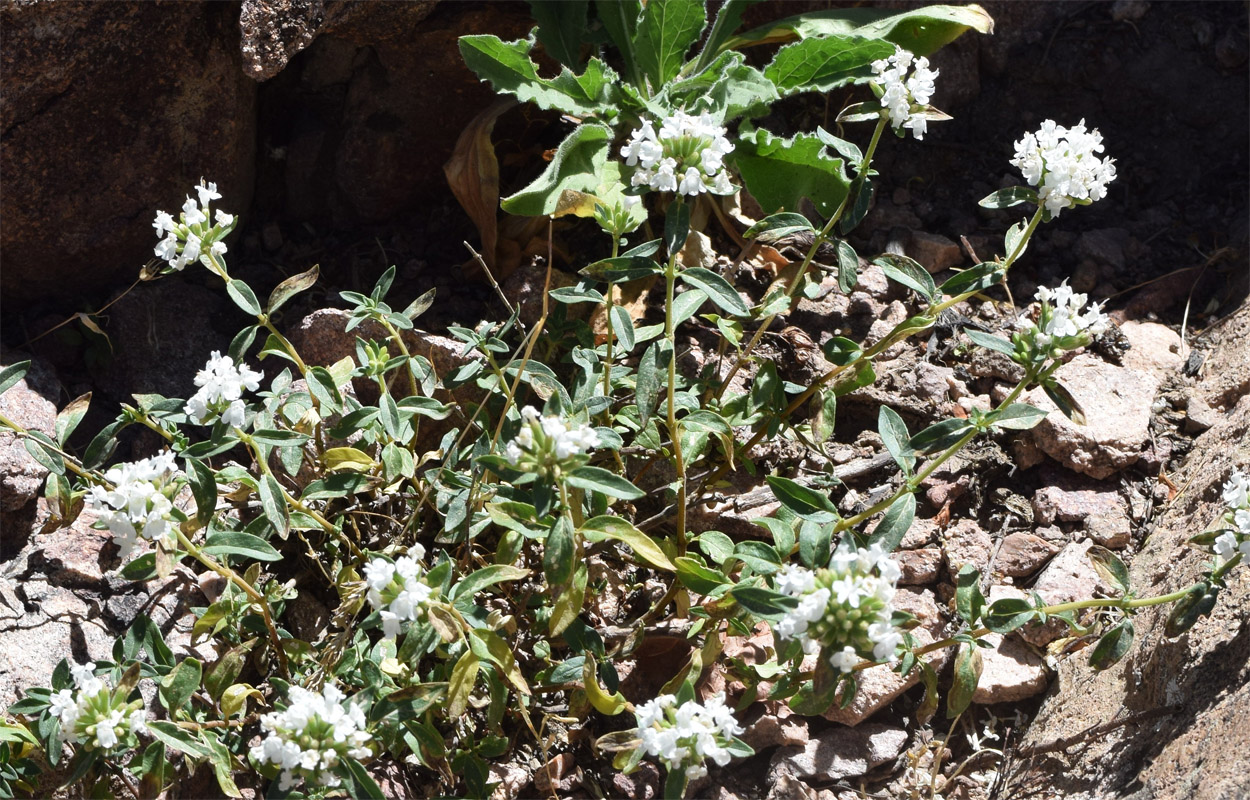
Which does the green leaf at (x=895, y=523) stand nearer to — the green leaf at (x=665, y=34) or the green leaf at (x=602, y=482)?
the green leaf at (x=602, y=482)

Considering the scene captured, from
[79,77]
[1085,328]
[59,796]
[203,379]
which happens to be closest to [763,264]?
[1085,328]

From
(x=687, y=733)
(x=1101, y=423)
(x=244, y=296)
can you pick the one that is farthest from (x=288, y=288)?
(x=1101, y=423)

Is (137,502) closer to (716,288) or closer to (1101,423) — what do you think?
(716,288)

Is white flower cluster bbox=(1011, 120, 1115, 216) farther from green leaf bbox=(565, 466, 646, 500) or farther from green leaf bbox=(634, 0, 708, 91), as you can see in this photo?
green leaf bbox=(634, 0, 708, 91)

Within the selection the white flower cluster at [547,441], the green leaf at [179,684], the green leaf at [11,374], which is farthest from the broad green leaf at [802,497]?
the green leaf at [11,374]

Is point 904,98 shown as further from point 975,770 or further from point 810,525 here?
point 975,770

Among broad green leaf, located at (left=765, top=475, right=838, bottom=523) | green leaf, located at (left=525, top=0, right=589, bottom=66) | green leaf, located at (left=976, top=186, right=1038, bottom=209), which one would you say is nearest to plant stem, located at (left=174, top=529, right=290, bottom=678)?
broad green leaf, located at (left=765, top=475, right=838, bottom=523)
